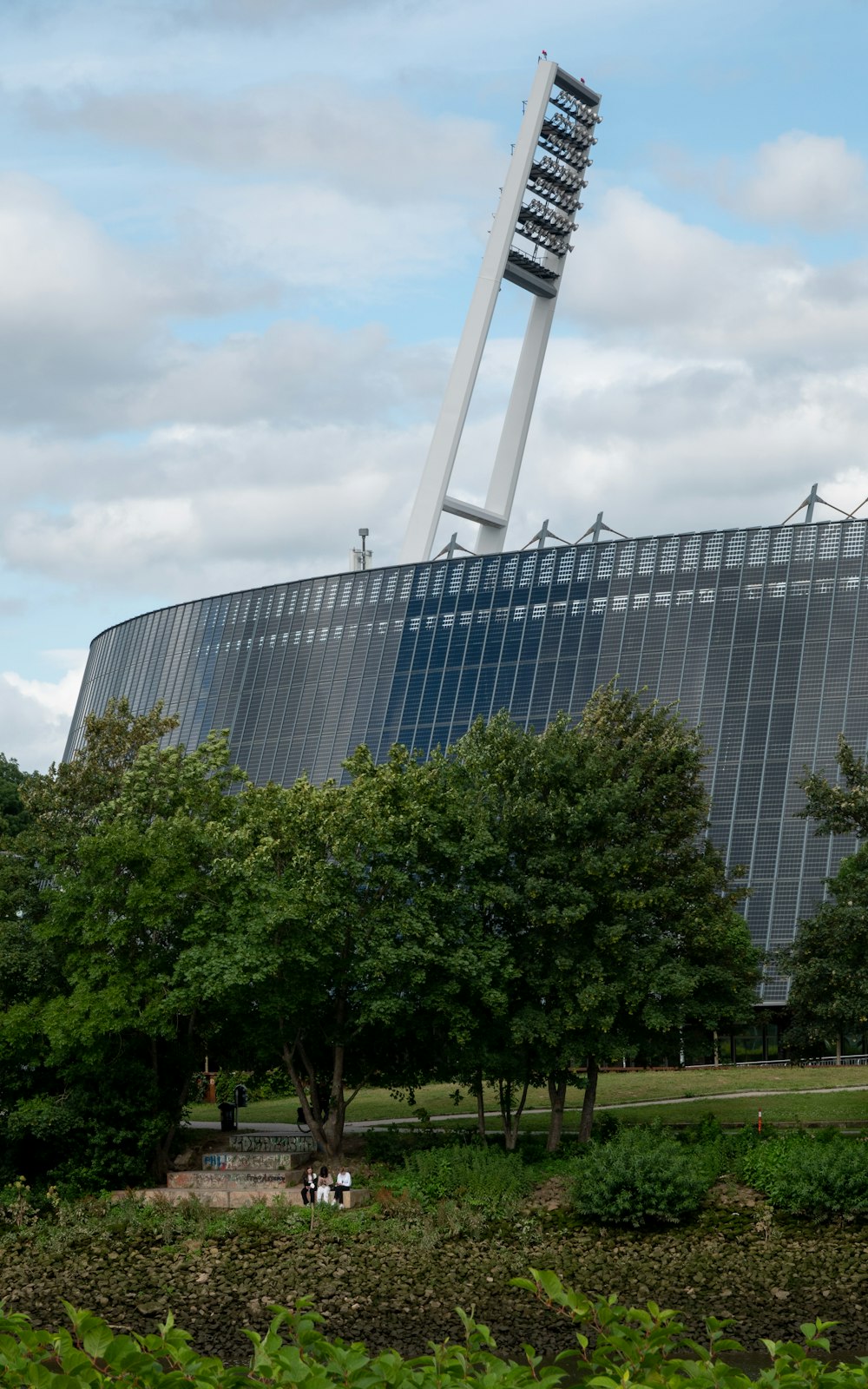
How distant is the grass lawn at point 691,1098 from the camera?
43.9 meters

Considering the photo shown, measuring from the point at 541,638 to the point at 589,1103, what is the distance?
140 feet

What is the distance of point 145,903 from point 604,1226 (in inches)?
531

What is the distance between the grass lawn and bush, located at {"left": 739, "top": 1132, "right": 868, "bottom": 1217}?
230 inches

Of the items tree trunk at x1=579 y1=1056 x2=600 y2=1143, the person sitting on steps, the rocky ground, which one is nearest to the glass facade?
tree trunk at x1=579 y1=1056 x2=600 y2=1143

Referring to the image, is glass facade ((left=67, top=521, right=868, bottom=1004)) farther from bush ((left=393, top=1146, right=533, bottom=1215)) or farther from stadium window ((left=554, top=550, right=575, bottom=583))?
bush ((left=393, top=1146, right=533, bottom=1215))

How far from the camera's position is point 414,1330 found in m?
29.6

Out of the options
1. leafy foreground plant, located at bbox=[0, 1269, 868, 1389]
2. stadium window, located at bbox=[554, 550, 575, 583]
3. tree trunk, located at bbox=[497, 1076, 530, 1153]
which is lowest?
leafy foreground plant, located at bbox=[0, 1269, 868, 1389]

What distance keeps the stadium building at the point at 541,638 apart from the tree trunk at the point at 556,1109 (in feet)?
82.2

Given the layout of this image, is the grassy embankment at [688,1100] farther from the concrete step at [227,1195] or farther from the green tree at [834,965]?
the concrete step at [227,1195]

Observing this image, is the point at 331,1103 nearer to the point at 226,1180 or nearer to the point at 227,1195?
the point at 226,1180

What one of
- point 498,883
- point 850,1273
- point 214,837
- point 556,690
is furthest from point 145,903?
point 556,690

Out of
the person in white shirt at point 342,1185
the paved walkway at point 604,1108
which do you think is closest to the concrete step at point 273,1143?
the paved walkway at point 604,1108

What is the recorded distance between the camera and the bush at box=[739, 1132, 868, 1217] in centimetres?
3372

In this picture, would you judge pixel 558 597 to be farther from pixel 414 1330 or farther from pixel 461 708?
pixel 414 1330
